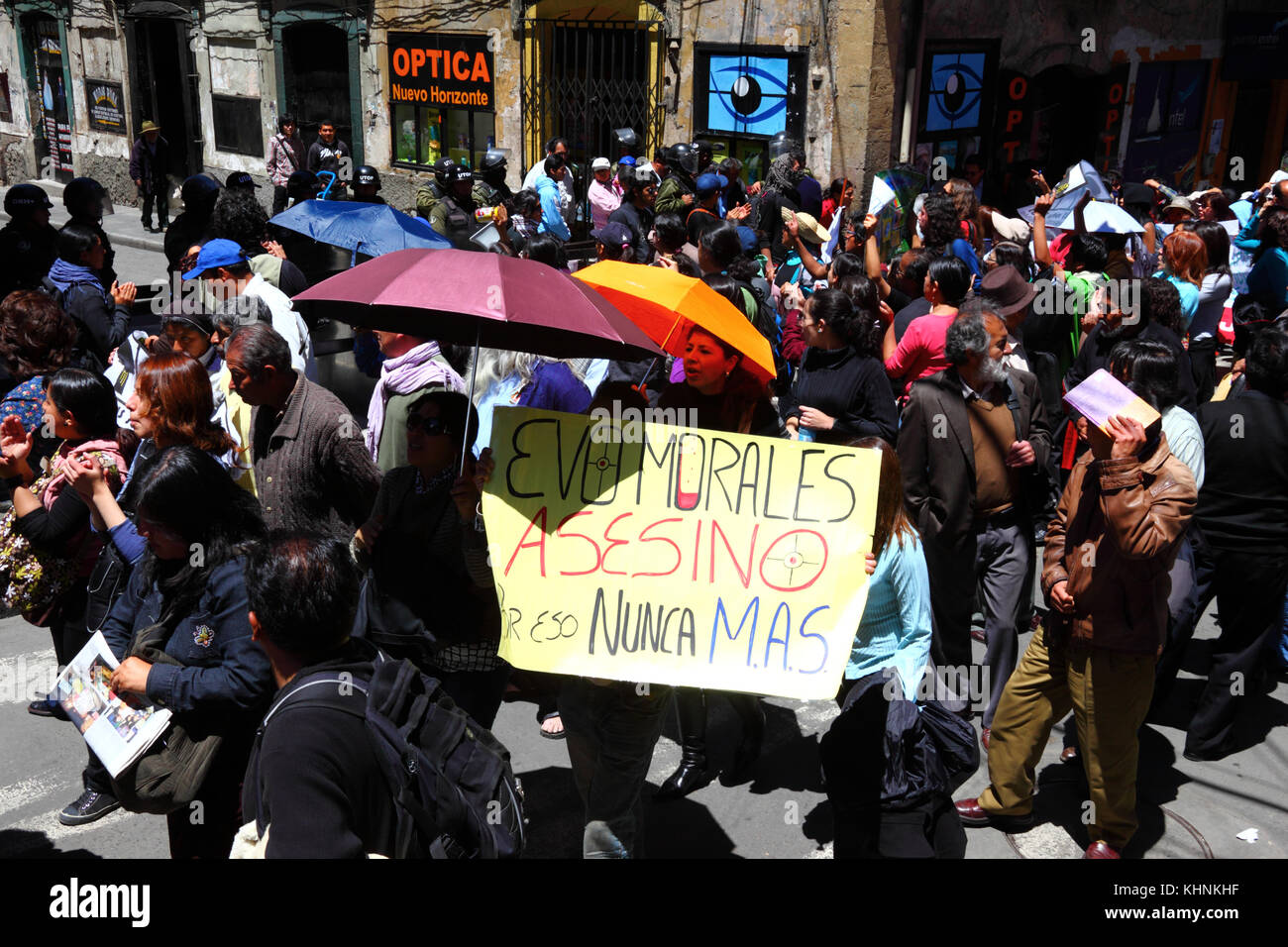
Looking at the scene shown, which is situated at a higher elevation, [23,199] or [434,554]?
[23,199]

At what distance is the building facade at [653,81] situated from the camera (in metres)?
13.5

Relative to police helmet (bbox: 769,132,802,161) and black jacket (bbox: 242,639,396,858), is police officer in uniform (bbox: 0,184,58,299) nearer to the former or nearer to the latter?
black jacket (bbox: 242,639,396,858)

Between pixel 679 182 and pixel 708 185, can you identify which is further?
pixel 679 182

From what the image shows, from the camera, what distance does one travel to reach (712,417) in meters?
4.23

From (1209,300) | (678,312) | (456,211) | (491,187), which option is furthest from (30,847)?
(491,187)

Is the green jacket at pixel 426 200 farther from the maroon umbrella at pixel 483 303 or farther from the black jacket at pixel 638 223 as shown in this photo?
the maroon umbrella at pixel 483 303

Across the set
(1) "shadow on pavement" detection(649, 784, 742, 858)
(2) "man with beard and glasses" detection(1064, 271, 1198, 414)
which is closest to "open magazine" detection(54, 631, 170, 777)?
(1) "shadow on pavement" detection(649, 784, 742, 858)

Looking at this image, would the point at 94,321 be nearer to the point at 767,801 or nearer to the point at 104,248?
the point at 104,248

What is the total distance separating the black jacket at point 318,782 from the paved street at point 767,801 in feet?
6.36

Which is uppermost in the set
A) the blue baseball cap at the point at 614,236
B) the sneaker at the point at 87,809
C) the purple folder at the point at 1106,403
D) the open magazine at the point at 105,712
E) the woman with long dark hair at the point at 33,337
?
the blue baseball cap at the point at 614,236

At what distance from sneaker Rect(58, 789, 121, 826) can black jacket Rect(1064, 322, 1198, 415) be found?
4.86m

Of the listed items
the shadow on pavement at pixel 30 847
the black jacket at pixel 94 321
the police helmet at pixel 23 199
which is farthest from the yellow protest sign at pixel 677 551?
the police helmet at pixel 23 199

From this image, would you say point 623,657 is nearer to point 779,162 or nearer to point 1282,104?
point 779,162

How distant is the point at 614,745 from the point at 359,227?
495cm
